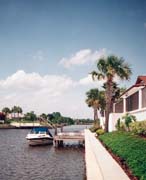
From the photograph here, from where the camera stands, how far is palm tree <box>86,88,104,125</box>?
73.1 m

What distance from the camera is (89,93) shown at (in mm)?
77562

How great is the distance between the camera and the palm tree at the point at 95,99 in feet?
240

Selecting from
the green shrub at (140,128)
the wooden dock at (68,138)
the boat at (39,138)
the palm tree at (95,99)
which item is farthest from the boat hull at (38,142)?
the palm tree at (95,99)

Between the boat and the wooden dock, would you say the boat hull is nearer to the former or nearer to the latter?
the boat

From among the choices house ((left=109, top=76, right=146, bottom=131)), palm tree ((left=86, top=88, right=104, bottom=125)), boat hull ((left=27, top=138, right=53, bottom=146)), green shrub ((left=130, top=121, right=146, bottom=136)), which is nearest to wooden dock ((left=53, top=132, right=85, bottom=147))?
boat hull ((left=27, top=138, right=53, bottom=146))

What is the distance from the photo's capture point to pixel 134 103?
2664cm

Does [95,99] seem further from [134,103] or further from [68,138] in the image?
[134,103]

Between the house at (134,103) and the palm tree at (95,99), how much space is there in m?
33.2

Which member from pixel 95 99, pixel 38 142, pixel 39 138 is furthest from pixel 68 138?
pixel 95 99

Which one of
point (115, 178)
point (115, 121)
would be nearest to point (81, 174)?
point (115, 178)

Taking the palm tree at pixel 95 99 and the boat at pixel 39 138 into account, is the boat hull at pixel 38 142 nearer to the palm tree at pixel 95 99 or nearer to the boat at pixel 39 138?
the boat at pixel 39 138

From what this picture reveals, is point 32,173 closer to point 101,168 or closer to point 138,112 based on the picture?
point 101,168

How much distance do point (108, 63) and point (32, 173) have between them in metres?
21.1

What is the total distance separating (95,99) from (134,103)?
4812 cm
